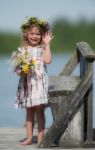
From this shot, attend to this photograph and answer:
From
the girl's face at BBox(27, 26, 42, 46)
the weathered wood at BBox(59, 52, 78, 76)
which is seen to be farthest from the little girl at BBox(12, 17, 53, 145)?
the weathered wood at BBox(59, 52, 78, 76)

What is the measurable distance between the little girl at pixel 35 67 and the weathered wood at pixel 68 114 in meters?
0.20

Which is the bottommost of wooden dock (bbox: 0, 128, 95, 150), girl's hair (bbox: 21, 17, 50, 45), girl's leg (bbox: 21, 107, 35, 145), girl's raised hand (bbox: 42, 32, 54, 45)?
wooden dock (bbox: 0, 128, 95, 150)

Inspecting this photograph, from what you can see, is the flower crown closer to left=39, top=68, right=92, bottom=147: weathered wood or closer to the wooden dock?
left=39, top=68, right=92, bottom=147: weathered wood

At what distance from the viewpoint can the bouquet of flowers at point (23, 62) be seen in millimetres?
8477

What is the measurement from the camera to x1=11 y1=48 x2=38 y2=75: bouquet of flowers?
8477mm

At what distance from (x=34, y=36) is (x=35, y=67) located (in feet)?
1.10

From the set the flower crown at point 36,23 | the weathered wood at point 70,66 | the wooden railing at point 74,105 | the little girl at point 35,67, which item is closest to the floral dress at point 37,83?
the little girl at point 35,67

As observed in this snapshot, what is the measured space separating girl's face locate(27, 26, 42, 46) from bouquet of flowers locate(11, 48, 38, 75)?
0.13 meters

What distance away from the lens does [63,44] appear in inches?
1703

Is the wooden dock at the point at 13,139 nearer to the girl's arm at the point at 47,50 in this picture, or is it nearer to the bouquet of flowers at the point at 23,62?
the bouquet of flowers at the point at 23,62

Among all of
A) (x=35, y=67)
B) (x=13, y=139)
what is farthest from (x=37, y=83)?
(x=13, y=139)

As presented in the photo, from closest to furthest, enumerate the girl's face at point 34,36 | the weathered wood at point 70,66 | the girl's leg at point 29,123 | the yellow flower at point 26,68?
the yellow flower at point 26,68
the girl's face at point 34,36
the girl's leg at point 29,123
the weathered wood at point 70,66

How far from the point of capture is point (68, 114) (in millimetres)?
8547

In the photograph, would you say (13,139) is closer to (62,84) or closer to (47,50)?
(62,84)
